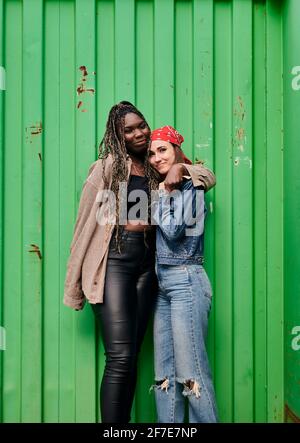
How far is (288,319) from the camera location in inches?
121

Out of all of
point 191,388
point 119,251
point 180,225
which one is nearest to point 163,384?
point 191,388

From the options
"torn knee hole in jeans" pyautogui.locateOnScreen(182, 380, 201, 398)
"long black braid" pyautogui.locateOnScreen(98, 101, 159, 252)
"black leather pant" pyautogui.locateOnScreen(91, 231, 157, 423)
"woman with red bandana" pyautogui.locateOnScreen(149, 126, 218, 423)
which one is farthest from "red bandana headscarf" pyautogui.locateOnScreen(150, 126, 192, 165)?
"torn knee hole in jeans" pyautogui.locateOnScreen(182, 380, 201, 398)

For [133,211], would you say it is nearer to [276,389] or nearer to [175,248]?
[175,248]

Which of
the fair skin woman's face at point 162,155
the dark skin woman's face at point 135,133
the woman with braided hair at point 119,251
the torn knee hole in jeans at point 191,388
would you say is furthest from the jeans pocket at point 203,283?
the dark skin woman's face at point 135,133

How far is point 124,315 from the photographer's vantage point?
9.02 feet

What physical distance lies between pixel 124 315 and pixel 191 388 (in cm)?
50

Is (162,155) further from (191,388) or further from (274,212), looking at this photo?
(191,388)

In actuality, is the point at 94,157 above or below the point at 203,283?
above

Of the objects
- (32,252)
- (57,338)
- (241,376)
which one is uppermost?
(32,252)

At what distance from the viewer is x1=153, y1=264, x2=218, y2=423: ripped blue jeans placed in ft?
9.00

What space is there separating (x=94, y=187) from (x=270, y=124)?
112cm

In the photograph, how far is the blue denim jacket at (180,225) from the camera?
2.72m

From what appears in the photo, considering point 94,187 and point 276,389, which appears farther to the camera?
point 276,389
